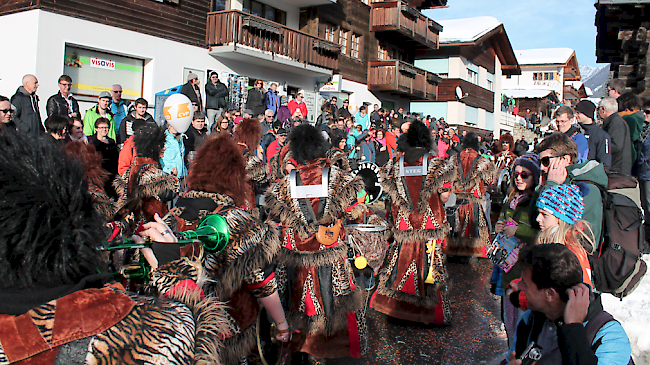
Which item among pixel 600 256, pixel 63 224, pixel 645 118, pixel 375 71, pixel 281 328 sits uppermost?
pixel 375 71

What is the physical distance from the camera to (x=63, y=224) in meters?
1.15

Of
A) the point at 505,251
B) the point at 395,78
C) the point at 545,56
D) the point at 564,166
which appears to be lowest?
the point at 505,251

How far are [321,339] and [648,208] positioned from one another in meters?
5.38

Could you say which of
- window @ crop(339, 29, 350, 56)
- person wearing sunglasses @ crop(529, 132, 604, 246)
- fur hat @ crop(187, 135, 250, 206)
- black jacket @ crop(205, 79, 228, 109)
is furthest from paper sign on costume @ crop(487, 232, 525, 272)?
window @ crop(339, 29, 350, 56)

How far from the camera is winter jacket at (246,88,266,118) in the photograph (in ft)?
46.2

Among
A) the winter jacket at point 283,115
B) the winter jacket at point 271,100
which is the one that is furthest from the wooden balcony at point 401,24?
the winter jacket at point 283,115

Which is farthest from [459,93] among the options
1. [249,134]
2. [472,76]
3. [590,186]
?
[590,186]

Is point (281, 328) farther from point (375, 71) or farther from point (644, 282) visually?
point (375, 71)

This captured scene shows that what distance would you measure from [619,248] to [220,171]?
300cm

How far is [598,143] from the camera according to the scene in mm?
5789

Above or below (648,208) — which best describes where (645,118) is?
above

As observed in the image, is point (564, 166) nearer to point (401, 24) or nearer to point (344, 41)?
point (344, 41)

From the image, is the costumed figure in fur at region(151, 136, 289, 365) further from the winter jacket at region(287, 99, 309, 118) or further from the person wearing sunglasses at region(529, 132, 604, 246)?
the winter jacket at region(287, 99, 309, 118)

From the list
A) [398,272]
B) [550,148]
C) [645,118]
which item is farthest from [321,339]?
[645,118]
